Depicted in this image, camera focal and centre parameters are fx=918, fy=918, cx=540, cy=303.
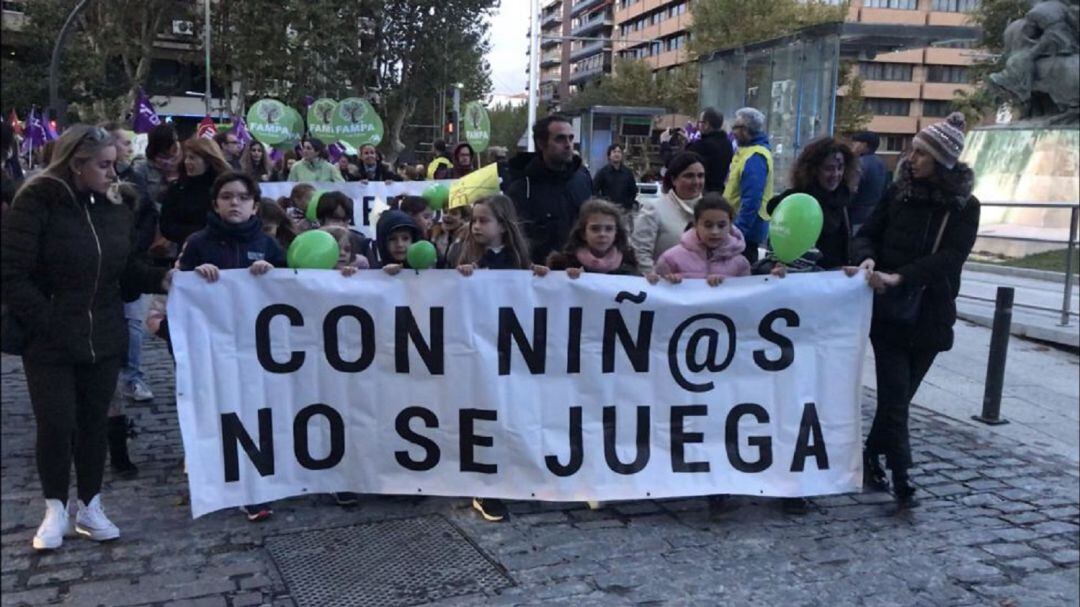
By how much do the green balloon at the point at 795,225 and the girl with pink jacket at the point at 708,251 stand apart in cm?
21

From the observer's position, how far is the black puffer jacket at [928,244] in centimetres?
450

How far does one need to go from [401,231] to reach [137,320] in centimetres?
214

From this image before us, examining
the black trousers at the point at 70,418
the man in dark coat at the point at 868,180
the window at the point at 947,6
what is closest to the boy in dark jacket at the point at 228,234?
the black trousers at the point at 70,418

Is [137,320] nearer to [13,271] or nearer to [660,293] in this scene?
[13,271]

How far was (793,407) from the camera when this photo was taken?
15.4 feet

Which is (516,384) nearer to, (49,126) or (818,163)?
(818,163)

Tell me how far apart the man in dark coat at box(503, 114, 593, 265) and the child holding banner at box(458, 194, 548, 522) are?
766 mm

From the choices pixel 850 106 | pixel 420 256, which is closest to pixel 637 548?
pixel 420 256

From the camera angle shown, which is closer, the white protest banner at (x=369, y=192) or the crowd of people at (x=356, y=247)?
the crowd of people at (x=356, y=247)

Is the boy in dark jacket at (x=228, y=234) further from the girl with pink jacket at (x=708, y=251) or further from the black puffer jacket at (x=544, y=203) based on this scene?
the girl with pink jacket at (x=708, y=251)

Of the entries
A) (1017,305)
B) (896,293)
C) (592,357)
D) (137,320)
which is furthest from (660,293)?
(1017,305)

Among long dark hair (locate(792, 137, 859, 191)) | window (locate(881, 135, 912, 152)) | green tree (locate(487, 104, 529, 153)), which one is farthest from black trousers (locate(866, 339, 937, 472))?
window (locate(881, 135, 912, 152))

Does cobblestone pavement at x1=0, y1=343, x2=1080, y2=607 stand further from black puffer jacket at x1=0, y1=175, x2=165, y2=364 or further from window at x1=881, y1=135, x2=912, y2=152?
window at x1=881, y1=135, x2=912, y2=152

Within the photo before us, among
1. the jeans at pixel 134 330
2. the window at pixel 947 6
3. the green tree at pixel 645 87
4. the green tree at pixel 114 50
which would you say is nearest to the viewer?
the jeans at pixel 134 330
